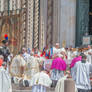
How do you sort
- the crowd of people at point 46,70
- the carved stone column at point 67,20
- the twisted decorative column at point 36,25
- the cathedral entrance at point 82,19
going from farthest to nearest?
the twisted decorative column at point 36,25, the carved stone column at point 67,20, the cathedral entrance at point 82,19, the crowd of people at point 46,70

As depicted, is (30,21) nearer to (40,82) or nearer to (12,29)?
(12,29)

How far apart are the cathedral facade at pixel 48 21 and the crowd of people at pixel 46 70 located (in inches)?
291

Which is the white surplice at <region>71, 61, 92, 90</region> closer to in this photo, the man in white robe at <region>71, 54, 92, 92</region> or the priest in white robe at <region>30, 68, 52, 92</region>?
the man in white robe at <region>71, 54, 92, 92</region>

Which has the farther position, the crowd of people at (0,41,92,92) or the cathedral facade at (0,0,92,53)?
the cathedral facade at (0,0,92,53)

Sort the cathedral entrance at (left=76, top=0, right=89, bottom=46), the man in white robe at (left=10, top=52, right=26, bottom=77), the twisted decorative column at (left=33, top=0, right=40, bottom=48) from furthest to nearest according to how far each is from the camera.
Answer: the twisted decorative column at (left=33, top=0, right=40, bottom=48)
the cathedral entrance at (left=76, top=0, right=89, bottom=46)
the man in white robe at (left=10, top=52, right=26, bottom=77)

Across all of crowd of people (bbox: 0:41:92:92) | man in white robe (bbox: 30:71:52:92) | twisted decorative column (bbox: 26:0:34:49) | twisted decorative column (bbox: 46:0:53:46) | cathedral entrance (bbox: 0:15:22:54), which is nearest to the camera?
crowd of people (bbox: 0:41:92:92)

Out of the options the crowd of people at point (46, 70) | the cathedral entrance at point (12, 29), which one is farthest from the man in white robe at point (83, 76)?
the cathedral entrance at point (12, 29)

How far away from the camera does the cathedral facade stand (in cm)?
3369

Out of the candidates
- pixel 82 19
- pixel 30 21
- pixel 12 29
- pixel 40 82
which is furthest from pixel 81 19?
pixel 40 82

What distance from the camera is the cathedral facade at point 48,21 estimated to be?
33.7m

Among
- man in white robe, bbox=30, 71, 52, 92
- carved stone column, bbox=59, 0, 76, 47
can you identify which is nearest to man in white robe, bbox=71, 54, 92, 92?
man in white robe, bbox=30, 71, 52, 92

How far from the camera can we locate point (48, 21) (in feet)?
114

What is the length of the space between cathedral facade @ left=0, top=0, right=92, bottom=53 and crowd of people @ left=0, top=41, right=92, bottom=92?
7.39m

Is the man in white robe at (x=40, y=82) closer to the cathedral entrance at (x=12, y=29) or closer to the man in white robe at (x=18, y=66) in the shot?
the man in white robe at (x=18, y=66)
